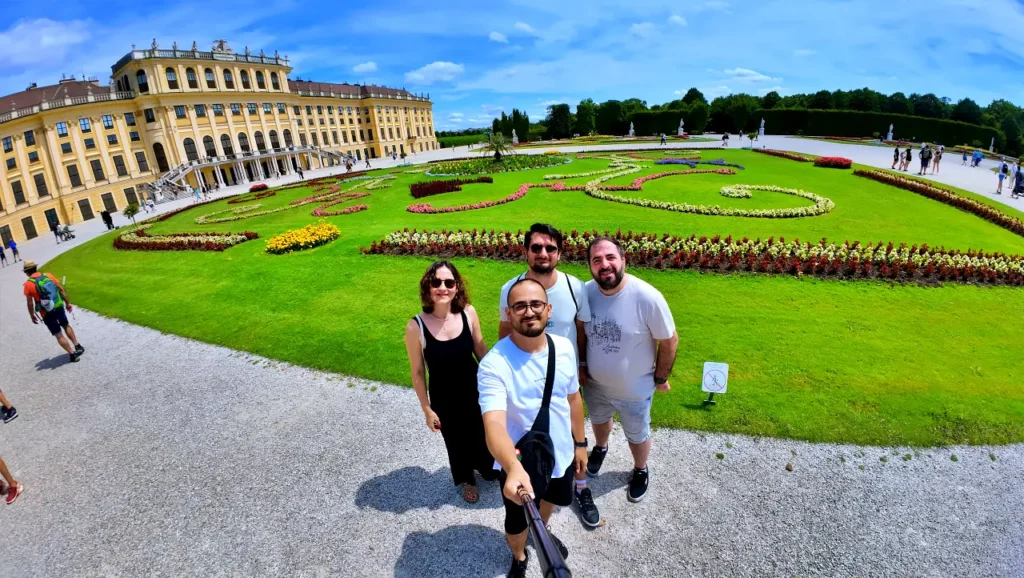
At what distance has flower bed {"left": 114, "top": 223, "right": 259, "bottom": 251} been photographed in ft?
53.9

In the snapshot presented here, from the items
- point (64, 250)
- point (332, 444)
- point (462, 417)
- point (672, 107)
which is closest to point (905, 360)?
point (462, 417)

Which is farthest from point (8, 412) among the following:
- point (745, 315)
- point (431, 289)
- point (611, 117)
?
point (611, 117)

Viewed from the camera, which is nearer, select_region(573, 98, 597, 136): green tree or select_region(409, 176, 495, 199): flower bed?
select_region(409, 176, 495, 199): flower bed

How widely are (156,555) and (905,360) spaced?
9752mm

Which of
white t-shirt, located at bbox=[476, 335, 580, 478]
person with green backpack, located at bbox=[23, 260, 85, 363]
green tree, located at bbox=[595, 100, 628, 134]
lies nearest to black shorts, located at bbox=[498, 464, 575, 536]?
white t-shirt, located at bbox=[476, 335, 580, 478]

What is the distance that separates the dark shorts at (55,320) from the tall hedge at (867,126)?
7122 centimetres

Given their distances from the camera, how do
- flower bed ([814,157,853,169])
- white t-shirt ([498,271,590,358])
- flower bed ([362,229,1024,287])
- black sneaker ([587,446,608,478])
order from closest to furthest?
white t-shirt ([498,271,590,358])
black sneaker ([587,446,608,478])
flower bed ([362,229,1024,287])
flower bed ([814,157,853,169])

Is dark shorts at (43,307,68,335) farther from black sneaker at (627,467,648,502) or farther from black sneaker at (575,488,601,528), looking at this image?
black sneaker at (627,467,648,502)

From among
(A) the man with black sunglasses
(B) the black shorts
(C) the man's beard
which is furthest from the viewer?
(A) the man with black sunglasses

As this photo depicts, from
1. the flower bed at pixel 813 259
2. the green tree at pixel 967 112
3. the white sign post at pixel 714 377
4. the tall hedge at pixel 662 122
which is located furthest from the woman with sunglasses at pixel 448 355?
the green tree at pixel 967 112

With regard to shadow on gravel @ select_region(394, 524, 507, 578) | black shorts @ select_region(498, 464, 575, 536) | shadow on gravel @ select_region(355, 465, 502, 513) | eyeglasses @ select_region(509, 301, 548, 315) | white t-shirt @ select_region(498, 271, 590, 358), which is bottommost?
shadow on gravel @ select_region(394, 524, 507, 578)

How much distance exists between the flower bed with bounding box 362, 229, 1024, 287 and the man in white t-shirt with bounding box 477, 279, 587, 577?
5982 millimetres

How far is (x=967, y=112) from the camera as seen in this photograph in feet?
202

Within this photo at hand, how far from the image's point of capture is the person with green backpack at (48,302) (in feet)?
27.4
